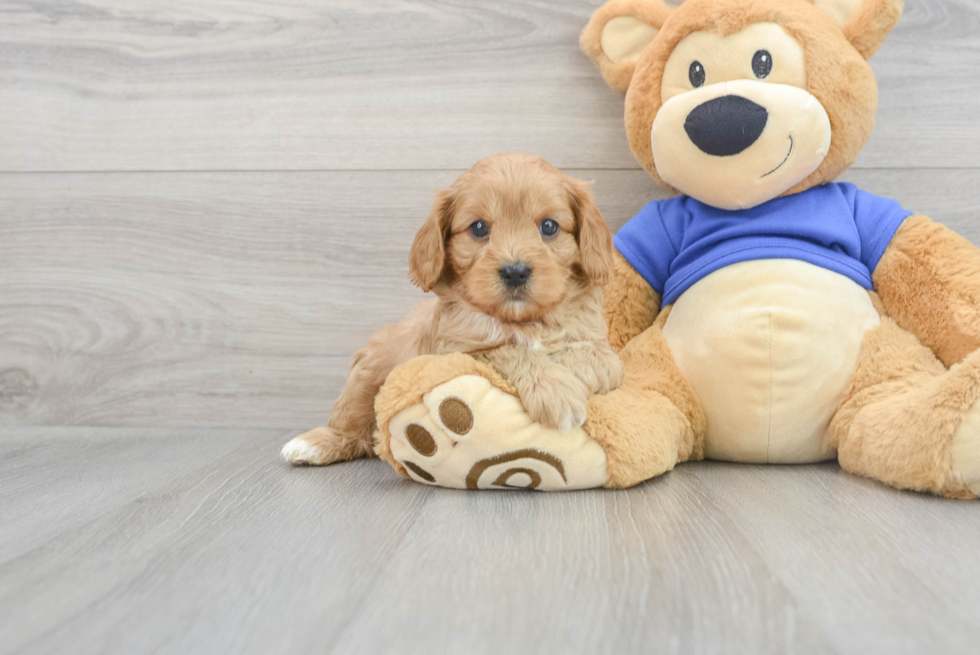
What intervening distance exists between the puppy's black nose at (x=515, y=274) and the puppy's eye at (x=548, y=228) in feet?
0.31

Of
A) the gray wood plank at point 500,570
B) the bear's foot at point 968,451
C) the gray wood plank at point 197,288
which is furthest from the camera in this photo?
the gray wood plank at point 197,288

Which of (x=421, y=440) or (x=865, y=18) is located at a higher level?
(x=865, y=18)

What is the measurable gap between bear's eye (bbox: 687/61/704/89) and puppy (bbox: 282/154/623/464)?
1.08 feet

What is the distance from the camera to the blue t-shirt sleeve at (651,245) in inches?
57.4

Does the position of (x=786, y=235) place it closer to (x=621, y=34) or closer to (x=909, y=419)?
(x=909, y=419)

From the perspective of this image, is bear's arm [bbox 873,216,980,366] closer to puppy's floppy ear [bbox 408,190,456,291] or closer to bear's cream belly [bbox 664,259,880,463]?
bear's cream belly [bbox 664,259,880,463]

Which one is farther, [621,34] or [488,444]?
[621,34]

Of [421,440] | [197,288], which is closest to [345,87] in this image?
[197,288]

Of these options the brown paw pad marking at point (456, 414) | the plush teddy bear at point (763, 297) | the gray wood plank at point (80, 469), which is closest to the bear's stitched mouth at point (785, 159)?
the plush teddy bear at point (763, 297)

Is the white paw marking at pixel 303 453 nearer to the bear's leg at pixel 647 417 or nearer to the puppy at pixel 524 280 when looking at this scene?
the puppy at pixel 524 280

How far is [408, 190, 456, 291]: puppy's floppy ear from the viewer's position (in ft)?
3.97

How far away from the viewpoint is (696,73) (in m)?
1.34

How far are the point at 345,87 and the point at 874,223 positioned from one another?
1208mm

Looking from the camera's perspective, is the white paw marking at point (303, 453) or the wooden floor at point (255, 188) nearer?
the white paw marking at point (303, 453)
